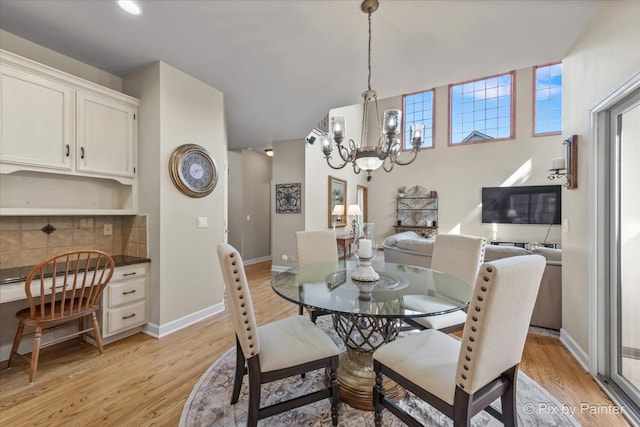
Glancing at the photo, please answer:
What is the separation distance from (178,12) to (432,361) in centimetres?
276

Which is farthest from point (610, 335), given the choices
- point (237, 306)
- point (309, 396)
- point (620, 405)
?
point (237, 306)

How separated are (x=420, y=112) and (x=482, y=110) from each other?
1607 mm

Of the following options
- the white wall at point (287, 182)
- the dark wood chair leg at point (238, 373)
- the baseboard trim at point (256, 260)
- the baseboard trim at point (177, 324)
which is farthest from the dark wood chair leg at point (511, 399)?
the baseboard trim at point (256, 260)

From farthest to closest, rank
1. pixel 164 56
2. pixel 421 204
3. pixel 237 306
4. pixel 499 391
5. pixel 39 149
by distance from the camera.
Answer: pixel 421 204 < pixel 164 56 < pixel 39 149 < pixel 237 306 < pixel 499 391

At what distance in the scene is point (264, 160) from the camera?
21.6ft

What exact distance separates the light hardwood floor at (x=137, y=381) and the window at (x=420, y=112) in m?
6.34

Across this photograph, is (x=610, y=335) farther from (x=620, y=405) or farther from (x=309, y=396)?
(x=309, y=396)

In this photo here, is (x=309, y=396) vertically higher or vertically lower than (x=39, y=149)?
lower

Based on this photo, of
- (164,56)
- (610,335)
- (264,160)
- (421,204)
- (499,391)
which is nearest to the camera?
(499,391)

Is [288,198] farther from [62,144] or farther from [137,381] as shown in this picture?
[137,381]

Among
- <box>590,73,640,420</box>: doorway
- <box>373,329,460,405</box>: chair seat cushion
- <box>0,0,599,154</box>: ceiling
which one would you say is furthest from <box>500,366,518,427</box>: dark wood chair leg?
<box>0,0,599,154</box>: ceiling

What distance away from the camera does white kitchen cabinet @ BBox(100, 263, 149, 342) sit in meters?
2.38

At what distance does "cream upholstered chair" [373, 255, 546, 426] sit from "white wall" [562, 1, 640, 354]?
1352mm

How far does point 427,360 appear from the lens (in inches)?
51.1
